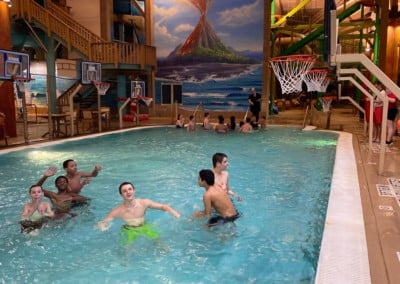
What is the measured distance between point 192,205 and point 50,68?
1447 cm

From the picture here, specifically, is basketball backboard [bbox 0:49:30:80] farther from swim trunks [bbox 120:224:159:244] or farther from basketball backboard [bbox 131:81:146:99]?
swim trunks [bbox 120:224:159:244]

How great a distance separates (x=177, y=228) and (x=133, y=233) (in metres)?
0.64

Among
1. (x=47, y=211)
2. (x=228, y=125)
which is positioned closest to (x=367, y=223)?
(x=47, y=211)

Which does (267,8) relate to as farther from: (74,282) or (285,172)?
(74,282)

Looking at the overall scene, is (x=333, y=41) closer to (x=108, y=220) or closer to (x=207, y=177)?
(x=207, y=177)

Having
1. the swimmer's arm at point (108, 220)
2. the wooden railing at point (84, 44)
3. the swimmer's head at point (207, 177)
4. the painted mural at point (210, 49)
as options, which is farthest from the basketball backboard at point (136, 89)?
the swimmer's head at point (207, 177)

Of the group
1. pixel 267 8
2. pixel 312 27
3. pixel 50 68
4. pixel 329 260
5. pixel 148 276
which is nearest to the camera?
pixel 329 260

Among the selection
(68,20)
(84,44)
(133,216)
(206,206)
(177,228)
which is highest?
(68,20)

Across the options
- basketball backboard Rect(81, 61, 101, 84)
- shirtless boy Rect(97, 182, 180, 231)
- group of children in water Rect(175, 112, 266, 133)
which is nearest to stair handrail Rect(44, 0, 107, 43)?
basketball backboard Rect(81, 61, 101, 84)

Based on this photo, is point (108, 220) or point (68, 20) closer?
point (108, 220)

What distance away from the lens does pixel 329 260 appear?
3430 millimetres

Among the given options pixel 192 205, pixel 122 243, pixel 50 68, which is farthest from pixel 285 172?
pixel 50 68

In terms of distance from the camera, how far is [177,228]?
4.89 metres

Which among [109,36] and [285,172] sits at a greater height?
[109,36]
